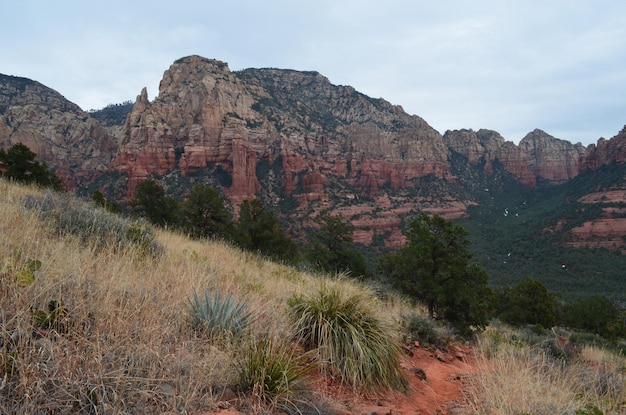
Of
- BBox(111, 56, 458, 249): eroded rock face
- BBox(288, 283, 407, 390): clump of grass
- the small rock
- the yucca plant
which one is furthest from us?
BBox(111, 56, 458, 249): eroded rock face

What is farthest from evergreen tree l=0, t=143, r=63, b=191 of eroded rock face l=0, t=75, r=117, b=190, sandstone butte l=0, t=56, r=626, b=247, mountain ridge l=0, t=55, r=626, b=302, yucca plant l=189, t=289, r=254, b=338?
eroded rock face l=0, t=75, r=117, b=190

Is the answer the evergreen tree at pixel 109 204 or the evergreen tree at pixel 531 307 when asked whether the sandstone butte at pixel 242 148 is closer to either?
A: the evergreen tree at pixel 109 204

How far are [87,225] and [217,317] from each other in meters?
3.92

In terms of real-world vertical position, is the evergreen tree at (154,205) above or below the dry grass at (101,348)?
below

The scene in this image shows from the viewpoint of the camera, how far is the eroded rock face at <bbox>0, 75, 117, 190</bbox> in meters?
98.8

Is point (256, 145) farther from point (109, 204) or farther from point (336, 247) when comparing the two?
point (109, 204)

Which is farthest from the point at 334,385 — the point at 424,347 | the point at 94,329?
the point at 424,347

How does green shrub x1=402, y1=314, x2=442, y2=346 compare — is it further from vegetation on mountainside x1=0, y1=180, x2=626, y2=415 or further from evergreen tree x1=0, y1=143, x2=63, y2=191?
evergreen tree x1=0, y1=143, x2=63, y2=191

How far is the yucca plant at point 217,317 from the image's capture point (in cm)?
332

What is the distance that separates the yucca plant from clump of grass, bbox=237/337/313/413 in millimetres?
485

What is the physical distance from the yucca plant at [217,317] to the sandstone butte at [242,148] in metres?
80.4

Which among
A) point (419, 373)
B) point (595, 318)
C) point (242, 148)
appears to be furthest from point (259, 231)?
point (242, 148)

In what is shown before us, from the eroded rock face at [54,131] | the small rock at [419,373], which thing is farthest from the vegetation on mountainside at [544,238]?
the eroded rock face at [54,131]

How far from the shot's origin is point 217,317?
3.43 metres
